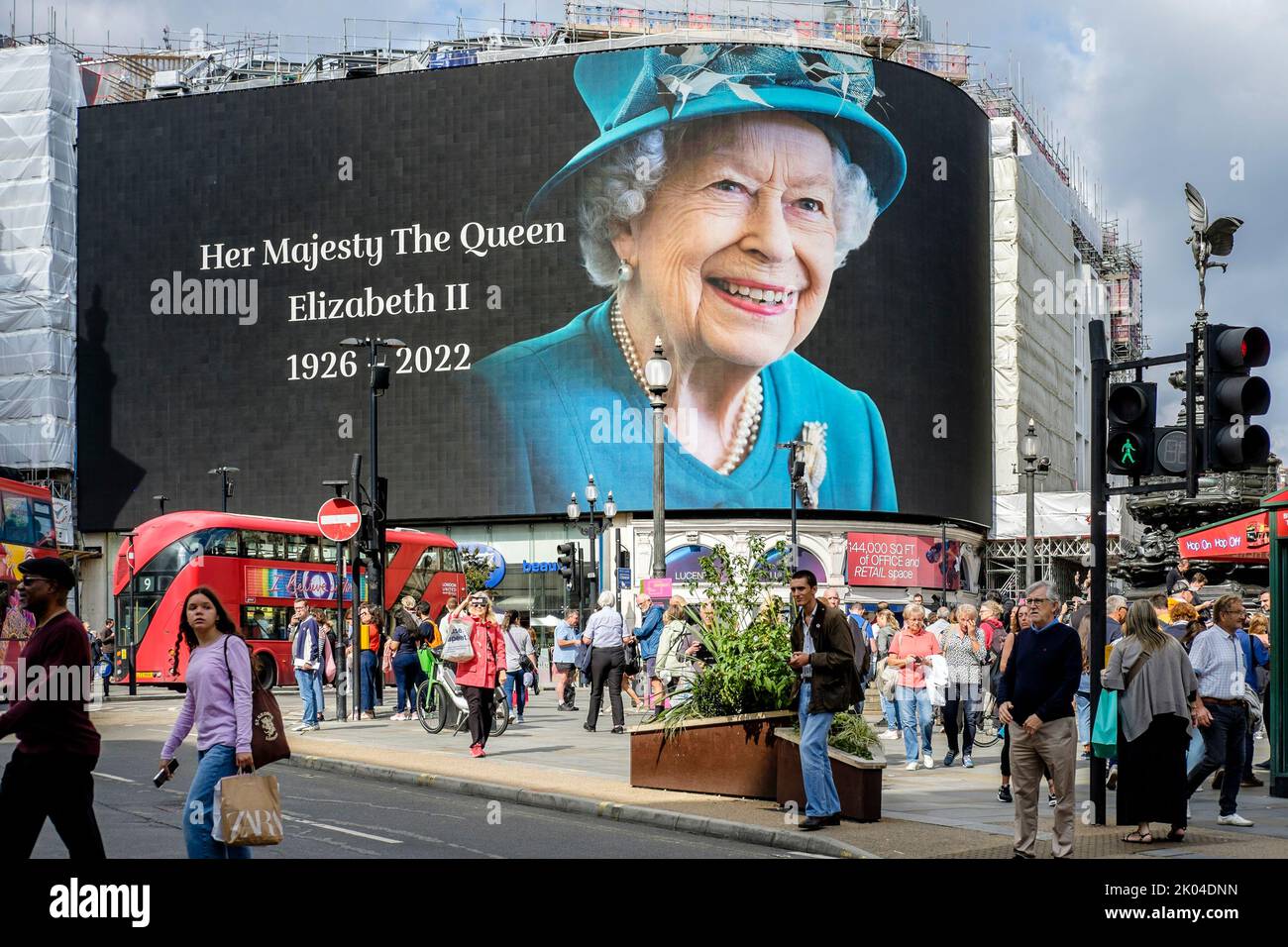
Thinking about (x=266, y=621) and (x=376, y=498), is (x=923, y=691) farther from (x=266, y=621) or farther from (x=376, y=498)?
(x=266, y=621)

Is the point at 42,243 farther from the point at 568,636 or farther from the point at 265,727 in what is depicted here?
the point at 265,727

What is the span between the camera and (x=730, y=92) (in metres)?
68.3

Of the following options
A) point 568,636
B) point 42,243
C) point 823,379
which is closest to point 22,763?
point 568,636

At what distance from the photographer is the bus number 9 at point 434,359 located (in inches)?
2827

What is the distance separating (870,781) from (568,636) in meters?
19.0

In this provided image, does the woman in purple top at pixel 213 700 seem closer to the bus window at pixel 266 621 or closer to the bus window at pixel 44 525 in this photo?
the bus window at pixel 44 525

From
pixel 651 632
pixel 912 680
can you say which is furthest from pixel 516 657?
pixel 912 680

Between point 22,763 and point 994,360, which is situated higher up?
point 994,360

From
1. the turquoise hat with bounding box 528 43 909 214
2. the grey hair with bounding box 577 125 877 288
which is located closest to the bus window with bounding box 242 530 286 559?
the grey hair with bounding box 577 125 877 288

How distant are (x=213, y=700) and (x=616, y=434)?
199ft

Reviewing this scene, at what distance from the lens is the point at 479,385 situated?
71562 millimetres

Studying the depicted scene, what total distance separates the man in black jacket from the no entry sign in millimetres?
12454

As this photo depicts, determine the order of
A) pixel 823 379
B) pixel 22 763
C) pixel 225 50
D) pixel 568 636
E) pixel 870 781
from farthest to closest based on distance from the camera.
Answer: pixel 225 50
pixel 823 379
pixel 568 636
pixel 870 781
pixel 22 763
